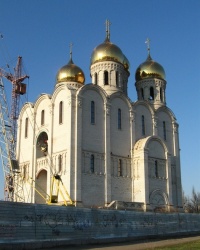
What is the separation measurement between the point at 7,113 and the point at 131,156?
1452cm

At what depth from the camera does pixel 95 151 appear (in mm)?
32000

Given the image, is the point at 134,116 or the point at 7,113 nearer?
the point at 134,116

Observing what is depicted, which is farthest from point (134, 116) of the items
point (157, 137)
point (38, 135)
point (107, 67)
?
point (38, 135)

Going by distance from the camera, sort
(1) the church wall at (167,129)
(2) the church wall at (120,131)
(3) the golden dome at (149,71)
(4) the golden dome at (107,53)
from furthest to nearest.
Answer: (3) the golden dome at (149,71) → (1) the church wall at (167,129) → (4) the golden dome at (107,53) → (2) the church wall at (120,131)

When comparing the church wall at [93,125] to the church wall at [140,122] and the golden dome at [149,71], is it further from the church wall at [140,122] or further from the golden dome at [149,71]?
the golden dome at [149,71]

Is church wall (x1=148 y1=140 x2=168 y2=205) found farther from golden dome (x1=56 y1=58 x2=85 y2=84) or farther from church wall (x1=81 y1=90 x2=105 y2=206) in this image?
golden dome (x1=56 y1=58 x2=85 y2=84)

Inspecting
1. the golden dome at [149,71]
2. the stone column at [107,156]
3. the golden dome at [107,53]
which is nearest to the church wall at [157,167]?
the stone column at [107,156]

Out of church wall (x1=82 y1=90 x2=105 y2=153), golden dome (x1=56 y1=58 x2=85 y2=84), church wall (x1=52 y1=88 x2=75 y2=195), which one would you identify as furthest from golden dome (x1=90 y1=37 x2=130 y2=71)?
church wall (x1=52 y1=88 x2=75 y2=195)

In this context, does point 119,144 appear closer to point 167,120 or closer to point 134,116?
point 134,116

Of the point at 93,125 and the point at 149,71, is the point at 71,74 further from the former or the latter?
the point at 149,71

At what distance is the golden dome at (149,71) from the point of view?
1640 inches

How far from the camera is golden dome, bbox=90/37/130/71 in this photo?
38625 millimetres

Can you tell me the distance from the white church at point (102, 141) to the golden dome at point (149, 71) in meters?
0.25

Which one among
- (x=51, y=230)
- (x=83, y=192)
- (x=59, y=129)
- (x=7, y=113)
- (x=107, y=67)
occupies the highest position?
(x=107, y=67)
